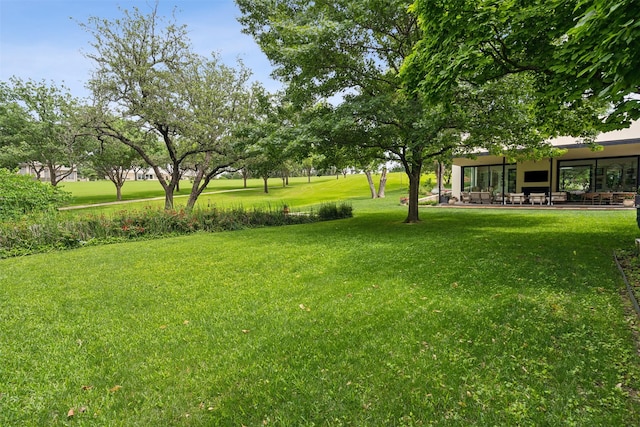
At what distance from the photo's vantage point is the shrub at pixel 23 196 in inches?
444

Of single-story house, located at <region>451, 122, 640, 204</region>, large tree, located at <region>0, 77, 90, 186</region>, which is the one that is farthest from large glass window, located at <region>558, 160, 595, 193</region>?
large tree, located at <region>0, 77, 90, 186</region>

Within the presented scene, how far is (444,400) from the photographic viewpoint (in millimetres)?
2430

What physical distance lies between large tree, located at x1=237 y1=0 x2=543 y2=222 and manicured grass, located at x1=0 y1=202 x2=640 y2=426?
473cm

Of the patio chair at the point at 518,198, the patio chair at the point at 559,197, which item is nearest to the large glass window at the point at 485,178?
the patio chair at the point at 518,198

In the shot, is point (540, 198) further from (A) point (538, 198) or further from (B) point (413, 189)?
(B) point (413, 189)

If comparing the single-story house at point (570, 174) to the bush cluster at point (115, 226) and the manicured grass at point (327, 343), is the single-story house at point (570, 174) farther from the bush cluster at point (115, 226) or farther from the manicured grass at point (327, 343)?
the manicured grass at point (327, 343)

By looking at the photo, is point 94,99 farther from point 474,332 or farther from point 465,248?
point 474,332

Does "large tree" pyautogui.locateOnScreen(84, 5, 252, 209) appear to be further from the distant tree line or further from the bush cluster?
the bush cluster

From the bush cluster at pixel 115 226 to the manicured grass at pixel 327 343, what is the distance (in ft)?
9.87

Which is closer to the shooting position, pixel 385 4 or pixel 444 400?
pixel 444 400

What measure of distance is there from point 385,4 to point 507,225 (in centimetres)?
758

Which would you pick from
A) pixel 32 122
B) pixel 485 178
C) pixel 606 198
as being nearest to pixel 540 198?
pixel 606 198

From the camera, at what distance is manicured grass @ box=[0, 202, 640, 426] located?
2.41m

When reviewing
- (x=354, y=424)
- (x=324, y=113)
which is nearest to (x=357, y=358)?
(x=354, y=424)
